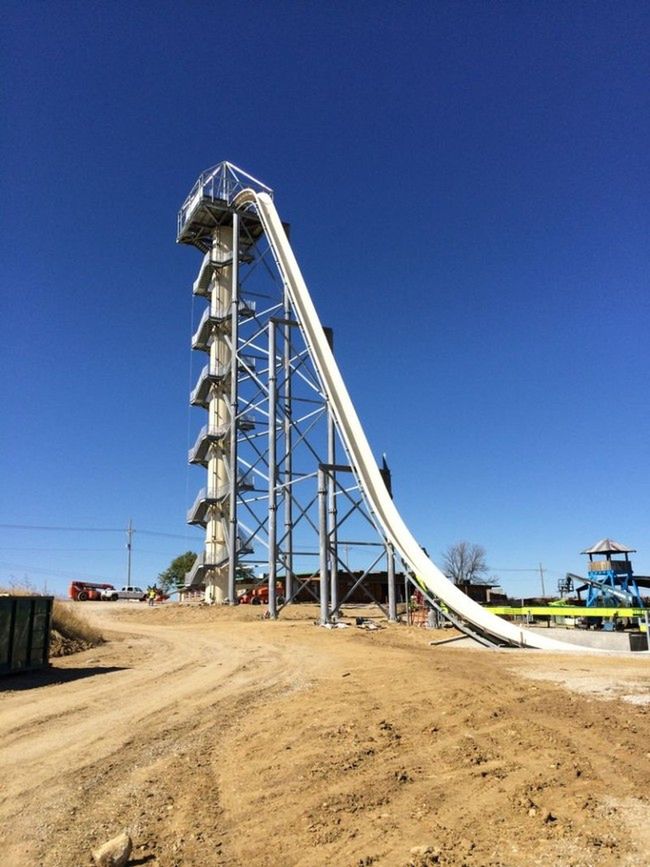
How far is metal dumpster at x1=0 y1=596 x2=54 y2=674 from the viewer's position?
13078 mm

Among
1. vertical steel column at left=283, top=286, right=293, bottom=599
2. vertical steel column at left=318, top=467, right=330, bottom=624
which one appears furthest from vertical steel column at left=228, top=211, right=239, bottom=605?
vertical steel column at left=318, top=467, right=330, bottom=624

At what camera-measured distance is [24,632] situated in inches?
535

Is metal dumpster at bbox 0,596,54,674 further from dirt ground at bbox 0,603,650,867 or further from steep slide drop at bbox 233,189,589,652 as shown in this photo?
steep slide drop at bbox 233,189,589,652

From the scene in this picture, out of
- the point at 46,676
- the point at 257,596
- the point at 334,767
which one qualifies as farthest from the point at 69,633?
the point at 257,596

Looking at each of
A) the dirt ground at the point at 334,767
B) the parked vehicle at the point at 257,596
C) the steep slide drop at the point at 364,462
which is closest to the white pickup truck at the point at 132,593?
the parked vehicle at the point at 257,596

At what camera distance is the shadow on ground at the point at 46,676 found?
1229cm

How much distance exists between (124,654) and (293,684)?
294 inches

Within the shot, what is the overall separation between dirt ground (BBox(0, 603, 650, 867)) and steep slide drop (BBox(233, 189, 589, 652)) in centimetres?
504

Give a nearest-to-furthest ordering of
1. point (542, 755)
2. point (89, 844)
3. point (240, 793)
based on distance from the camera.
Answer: point (89, 844) → point (240, 793) → point (542, 755)

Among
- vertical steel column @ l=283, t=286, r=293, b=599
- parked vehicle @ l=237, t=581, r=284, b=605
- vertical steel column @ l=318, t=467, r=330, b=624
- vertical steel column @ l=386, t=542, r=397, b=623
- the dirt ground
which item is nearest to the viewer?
the dirt ground

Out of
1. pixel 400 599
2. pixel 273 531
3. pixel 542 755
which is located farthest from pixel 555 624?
pixel 542 755

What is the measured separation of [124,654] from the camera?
1722 cm

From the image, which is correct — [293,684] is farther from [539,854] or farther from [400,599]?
[400,599]

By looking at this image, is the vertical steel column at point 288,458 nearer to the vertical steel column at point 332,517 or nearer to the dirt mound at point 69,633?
the vertical steel column at point 332,517
